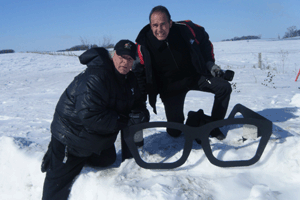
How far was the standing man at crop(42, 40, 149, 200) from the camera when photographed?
6.05 feet

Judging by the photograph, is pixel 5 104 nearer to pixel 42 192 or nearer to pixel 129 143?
pixel 42 192

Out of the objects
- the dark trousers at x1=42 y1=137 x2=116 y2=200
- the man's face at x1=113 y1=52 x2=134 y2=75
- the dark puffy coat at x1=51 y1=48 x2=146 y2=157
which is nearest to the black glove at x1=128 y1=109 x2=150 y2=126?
the dark puffy coat at x1=51 y1=48 x2=146 y2=157

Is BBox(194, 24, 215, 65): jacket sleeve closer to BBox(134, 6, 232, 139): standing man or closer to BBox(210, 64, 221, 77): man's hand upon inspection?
BBox(134, 6, 232, 139): standing man

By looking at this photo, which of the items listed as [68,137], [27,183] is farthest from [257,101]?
[27,183]

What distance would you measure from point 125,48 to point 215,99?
4.78ft

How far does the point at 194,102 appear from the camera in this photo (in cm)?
501

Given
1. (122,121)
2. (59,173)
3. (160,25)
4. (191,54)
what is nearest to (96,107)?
(122,121)

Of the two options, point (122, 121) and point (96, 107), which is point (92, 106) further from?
point (122, 121)

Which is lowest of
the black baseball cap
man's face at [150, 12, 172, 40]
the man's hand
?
the man's hand

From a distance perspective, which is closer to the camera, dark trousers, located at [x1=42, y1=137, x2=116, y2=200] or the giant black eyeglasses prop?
the giant black eyeglasses prop

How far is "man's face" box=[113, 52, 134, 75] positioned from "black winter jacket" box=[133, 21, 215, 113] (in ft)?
1.84

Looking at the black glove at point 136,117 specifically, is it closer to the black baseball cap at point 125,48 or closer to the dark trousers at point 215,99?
the black baseball cap at point 125,48

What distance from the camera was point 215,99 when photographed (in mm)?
2795

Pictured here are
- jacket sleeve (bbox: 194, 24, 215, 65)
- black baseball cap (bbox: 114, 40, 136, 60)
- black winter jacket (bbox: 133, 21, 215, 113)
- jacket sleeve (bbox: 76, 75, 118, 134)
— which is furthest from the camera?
jacket sleeve (bbox: 194, 24, 215, 65)
